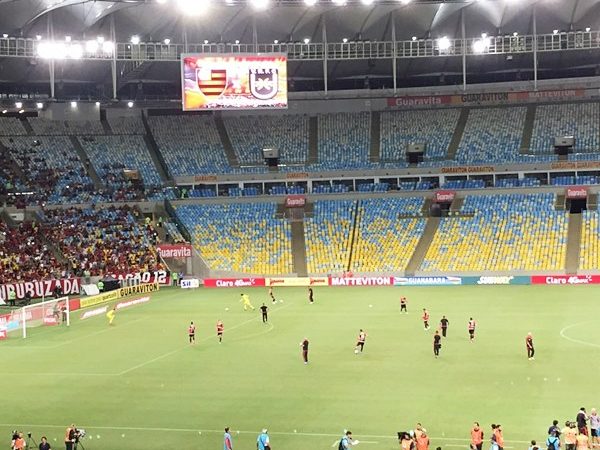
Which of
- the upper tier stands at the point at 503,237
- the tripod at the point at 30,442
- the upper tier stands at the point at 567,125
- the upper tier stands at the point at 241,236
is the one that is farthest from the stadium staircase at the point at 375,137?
the tripod at the point at 30,442

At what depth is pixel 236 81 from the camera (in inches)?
2250

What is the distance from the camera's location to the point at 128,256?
67062 millimetres

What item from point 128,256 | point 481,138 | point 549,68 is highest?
point 549,68

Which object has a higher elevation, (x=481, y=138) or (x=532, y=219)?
(x=481, y=138)

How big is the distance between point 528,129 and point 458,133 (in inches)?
274

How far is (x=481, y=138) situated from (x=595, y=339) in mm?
44648

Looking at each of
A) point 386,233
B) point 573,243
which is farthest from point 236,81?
point 573,243

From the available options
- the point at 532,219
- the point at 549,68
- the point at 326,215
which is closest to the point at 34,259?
the point at 326,215

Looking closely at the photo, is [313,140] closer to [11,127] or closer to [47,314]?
[11,127]

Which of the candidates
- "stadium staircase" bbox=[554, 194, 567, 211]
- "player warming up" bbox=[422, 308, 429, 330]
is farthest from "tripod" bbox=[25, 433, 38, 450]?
"stadium staircase" bbox=[554, 194, 567, 211]

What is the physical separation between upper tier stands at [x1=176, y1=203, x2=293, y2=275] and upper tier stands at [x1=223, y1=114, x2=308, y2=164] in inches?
271

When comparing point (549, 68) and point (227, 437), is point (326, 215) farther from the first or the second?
point (227, 437)

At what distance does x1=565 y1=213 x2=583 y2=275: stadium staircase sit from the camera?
62.1 metres

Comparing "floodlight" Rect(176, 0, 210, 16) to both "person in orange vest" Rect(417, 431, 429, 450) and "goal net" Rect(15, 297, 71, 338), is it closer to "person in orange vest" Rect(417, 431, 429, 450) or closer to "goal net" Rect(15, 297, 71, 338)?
"goal net" Rect(15, 297, 71, 338)
